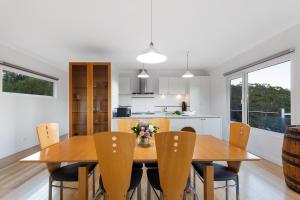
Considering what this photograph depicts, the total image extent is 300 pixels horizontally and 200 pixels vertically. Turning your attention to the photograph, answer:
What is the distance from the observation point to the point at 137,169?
6.10 ft

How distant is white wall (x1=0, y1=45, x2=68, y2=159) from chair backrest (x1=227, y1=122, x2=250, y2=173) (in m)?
4.23

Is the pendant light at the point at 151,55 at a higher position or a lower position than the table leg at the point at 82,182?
higher

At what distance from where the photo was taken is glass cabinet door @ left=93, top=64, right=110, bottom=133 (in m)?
3.94

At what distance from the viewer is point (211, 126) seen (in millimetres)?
4340

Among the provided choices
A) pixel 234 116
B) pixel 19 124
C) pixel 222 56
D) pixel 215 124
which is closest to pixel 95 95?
pixel 19 124

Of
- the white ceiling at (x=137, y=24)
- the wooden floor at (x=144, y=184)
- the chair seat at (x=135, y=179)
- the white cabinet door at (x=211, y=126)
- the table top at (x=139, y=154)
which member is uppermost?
the white ceiling at (x=137, y=24)

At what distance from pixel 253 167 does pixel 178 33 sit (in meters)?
2.74

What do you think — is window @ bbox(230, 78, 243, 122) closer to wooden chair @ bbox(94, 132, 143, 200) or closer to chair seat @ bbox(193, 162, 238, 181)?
chair seat @ bbox(193, 162, 238, 181)

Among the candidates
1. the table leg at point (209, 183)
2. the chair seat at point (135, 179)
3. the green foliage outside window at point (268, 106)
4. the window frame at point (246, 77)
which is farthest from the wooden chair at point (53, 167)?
the window frame at point (246, 77)

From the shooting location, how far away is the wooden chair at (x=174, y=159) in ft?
4.40

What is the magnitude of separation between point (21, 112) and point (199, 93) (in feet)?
17.1

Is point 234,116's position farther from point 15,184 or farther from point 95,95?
point 15,184

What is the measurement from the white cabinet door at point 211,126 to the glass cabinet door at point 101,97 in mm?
2306

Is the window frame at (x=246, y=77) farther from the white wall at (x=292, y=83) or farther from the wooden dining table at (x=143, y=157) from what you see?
the wooden dining table at (x=143, y=157)
